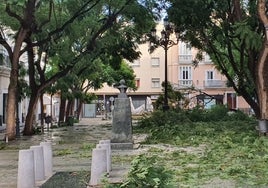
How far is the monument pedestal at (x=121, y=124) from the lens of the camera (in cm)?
1656

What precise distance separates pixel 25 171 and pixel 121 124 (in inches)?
297

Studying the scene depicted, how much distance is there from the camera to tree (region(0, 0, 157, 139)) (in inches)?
875

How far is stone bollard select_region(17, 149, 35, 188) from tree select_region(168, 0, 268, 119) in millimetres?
11346

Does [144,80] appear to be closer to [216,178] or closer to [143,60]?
[143,60]

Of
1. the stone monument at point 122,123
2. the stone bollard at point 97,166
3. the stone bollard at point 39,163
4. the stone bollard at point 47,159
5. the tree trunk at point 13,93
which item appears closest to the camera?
the stone bollard at point 97,166

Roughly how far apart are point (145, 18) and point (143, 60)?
190 feet

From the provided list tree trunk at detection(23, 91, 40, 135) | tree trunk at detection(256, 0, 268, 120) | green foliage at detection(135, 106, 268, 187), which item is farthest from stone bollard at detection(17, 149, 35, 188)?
tree trunk at detection(23, 91, 40, 135)

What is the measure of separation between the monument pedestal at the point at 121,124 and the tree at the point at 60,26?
588 cm

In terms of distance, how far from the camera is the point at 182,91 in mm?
42156

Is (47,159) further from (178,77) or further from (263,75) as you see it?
(178,77)

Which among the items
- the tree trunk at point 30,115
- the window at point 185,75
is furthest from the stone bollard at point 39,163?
the window at point 185,75

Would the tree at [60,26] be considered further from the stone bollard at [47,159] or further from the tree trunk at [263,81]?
the stone bollard at [47,159]

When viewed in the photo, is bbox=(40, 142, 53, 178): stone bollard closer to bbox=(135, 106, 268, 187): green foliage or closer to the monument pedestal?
bbox=(135, 106, 268, 187): green foliage

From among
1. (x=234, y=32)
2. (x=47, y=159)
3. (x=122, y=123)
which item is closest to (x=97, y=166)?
(x=47, y=159)
